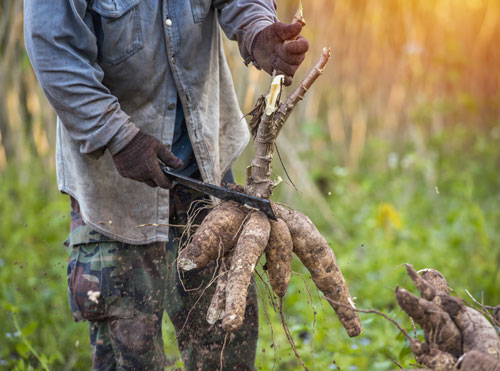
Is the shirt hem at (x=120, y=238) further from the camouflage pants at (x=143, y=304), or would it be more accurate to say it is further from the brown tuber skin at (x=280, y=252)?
the brown tuber skin at (x=280, y=252)

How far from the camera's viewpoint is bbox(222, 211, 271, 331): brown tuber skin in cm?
170

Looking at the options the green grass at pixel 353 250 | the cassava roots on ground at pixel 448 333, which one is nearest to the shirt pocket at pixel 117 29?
the green grass at pixel 353 250

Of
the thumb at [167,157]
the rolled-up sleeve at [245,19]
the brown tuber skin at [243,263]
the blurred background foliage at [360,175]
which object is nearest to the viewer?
the brown tuber skin at [243,263]

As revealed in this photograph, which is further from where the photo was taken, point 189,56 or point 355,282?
point 355,282

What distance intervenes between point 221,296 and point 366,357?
1282mm

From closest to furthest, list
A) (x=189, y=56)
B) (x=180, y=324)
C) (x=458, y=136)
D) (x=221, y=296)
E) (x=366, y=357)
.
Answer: (x=221, y=296), (x=189, y=56), (x=180, y=324), (x=366, y=357), (x=458, y=136)

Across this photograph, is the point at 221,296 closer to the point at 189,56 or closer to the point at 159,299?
the point at 159,299

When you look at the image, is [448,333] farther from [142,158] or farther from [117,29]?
[117,29]

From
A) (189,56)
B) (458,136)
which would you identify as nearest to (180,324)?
(189,56)

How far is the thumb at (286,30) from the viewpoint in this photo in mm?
1985

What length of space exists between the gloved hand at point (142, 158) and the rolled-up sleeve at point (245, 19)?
54cm

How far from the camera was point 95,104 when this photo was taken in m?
1.90

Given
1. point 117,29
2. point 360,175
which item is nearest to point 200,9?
point 117,29

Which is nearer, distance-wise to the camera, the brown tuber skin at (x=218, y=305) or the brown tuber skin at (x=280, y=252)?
the brown tuber skin at (x=218, y=305)
